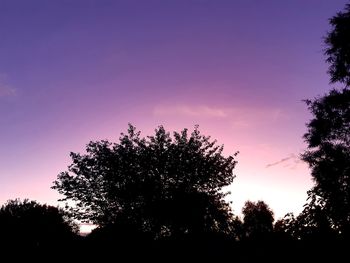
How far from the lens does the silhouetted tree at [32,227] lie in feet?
106

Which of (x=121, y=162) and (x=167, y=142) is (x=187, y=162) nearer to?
(x=167, y=142)

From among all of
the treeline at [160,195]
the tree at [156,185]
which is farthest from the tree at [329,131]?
the tree at [156,185]

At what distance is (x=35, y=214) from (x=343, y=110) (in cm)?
5259

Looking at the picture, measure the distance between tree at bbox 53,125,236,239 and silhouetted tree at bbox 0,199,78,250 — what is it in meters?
6.05

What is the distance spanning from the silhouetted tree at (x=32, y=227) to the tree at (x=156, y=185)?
19.8 feet

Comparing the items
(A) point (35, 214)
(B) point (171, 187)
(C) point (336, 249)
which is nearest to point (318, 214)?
(C) point (336, 249)

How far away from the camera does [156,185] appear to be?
4312cm

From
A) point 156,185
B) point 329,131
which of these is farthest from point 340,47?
point 156,185

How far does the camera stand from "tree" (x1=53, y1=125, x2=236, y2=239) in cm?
4278

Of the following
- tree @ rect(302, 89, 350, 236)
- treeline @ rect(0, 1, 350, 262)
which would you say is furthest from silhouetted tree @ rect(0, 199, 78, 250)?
tree @ rect(302, 89, 350, 236)

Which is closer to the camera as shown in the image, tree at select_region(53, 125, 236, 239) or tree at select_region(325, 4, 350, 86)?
tree at select_region(325, 4, 350, 86)

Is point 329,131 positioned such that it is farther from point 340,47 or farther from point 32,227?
point 32,227

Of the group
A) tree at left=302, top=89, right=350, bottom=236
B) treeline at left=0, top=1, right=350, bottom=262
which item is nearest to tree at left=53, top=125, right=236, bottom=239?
treeline at left=0, top=1, right=350, bottom=262

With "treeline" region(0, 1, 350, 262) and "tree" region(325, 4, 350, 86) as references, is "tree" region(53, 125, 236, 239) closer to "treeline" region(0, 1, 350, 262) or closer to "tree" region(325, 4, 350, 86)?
"treeline" region(0, 1, 350, 262)
